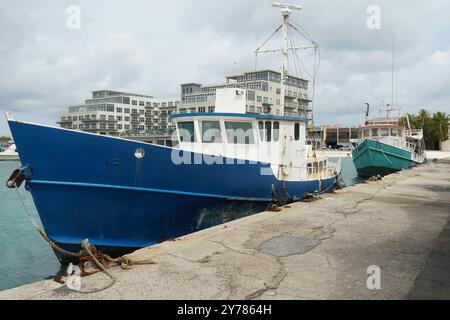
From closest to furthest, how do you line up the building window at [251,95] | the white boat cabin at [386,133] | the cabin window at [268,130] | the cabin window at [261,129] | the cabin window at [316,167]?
the cabin window at [261,129], the cabin window at [268,130], the cabin window at [316,167], the white boat cabin at [386,133], the building window at [251,95]

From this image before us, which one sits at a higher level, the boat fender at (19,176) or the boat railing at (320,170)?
the boat fender at (19,176)

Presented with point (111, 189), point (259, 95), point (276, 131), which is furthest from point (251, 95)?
point (111, 189)

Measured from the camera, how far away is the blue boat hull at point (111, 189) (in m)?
6.66

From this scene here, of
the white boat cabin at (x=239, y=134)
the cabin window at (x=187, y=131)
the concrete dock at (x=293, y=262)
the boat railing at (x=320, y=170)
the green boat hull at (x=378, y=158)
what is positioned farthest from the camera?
the green boat hull at (x=378, y=158)

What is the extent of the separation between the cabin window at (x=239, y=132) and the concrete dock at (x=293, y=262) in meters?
2.62

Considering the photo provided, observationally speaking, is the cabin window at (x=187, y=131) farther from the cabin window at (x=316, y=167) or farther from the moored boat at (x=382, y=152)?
the moored boat at (x=382, y=152)

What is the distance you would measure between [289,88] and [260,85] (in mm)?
8326

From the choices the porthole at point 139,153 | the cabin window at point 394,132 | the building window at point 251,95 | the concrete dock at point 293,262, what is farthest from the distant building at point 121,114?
the concrete dock at point 293,262

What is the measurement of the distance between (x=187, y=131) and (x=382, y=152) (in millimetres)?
21480

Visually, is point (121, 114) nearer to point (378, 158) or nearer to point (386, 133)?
point (386, 133)

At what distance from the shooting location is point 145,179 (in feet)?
24.4

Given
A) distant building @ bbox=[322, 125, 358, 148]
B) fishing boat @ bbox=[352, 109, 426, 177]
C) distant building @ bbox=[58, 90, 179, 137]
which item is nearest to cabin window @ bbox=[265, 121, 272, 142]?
fishing boat @ bbox=[352, 109, 426, 177]
